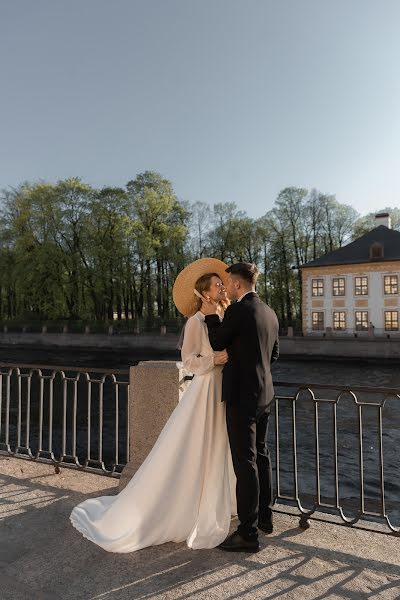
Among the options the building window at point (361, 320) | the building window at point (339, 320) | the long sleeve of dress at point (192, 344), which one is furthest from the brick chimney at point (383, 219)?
the long sleeve of dress at point (192, 344)

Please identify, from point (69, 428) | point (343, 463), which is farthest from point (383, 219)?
point (69, 428)

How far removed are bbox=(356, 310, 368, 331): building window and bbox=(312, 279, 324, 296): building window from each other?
3852mm

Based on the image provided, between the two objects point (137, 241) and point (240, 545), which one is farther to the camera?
point (137, 241)

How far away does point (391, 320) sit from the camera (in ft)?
137

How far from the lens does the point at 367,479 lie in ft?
33.2

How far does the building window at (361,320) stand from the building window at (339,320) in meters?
1.30

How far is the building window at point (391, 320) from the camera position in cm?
4133

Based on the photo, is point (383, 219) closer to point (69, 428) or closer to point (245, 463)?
point (69, 428)

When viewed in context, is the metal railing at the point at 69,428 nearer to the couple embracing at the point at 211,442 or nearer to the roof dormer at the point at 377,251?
the couple embracing at the point at 211,442

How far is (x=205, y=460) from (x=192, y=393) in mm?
515

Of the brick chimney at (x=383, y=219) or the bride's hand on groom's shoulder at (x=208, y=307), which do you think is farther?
the brick chimney at (x=383, y=219)

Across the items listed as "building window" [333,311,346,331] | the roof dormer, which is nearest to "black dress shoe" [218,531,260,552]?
the roof dormer

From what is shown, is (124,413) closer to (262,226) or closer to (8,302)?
(262,226)

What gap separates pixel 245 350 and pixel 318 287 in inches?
1695
